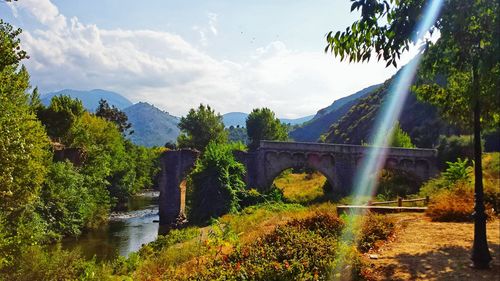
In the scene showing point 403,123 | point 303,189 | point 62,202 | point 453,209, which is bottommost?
point 303,189

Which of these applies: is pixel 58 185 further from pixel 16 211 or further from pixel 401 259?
pixel 401 259

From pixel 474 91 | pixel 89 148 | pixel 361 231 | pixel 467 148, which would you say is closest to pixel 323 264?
pixel 361 231

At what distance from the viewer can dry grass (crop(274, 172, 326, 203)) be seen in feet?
125

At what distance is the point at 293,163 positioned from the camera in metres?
39.3

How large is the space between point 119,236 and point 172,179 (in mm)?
7768

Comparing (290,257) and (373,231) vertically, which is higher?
(373,231)

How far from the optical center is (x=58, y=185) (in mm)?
27875

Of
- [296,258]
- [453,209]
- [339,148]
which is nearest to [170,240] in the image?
[296,258]

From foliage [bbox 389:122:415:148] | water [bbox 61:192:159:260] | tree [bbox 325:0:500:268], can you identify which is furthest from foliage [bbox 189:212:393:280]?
foliage [bbox 389:122:415:148]

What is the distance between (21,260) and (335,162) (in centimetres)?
2761

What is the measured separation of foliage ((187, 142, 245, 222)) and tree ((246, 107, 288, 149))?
35.3m

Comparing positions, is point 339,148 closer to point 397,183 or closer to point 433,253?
point 397,183

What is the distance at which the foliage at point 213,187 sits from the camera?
29.3 metres

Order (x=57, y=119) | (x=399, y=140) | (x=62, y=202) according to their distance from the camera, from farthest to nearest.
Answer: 1. (x=399, y=140)
2. (x=57, y=119)
3. (x=62, y=202)
